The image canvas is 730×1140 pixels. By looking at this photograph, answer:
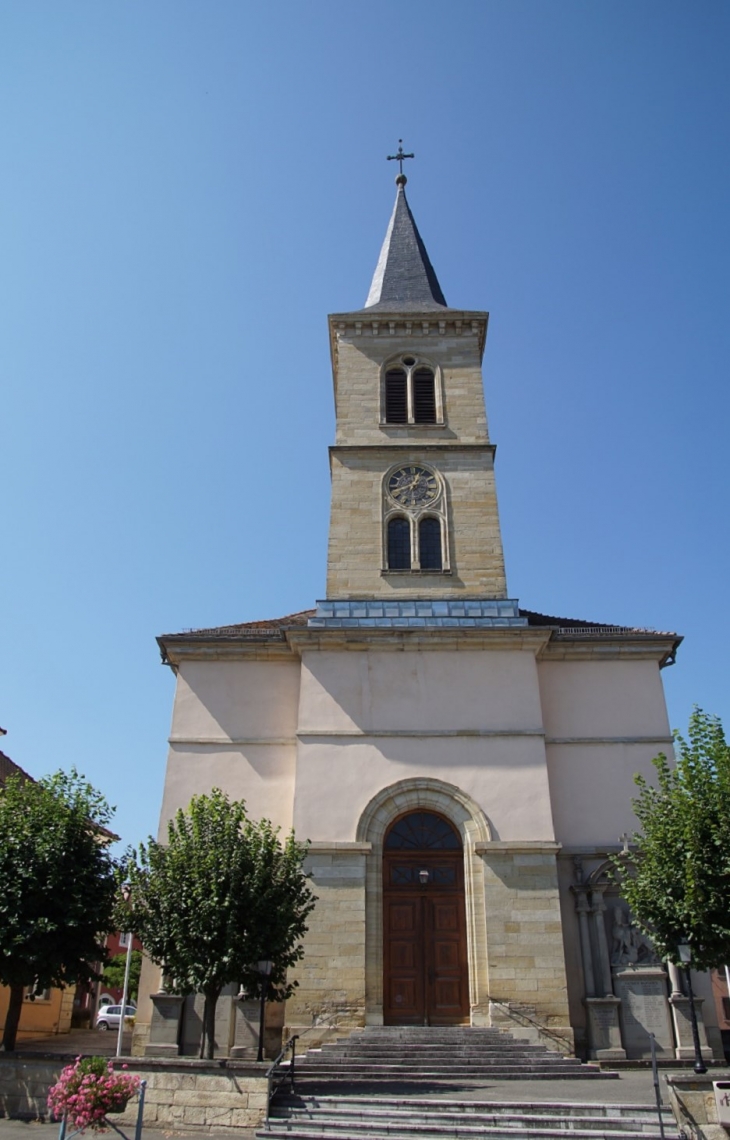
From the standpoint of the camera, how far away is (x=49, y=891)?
17.2 metres

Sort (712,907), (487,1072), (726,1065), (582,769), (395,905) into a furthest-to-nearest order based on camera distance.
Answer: (582,769) → (395,905) → (726,1065) → (487,1072) → (712,907)

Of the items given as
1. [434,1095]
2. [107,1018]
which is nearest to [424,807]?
[434,1095]

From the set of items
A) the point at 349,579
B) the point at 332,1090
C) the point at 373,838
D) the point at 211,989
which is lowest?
the point at 332,1090

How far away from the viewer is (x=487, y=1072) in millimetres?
16656

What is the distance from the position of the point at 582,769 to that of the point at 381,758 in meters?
4.90

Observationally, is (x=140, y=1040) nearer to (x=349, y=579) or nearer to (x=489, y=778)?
(x=489, y=778)

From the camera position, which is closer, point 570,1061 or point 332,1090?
point 332,1090

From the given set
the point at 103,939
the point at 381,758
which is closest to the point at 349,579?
the point at 381,758

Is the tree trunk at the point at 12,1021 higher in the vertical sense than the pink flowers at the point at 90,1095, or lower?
higher

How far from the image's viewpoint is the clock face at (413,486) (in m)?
25.5

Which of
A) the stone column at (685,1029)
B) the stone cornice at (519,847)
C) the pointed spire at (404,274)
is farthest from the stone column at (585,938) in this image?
the pointed spire at (404,274)

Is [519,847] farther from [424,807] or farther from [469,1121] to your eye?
[469,1121]

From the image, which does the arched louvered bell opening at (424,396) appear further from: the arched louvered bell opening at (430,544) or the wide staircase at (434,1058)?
the wide staircase at (434,1058)

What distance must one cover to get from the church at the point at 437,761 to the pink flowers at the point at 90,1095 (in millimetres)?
6943
